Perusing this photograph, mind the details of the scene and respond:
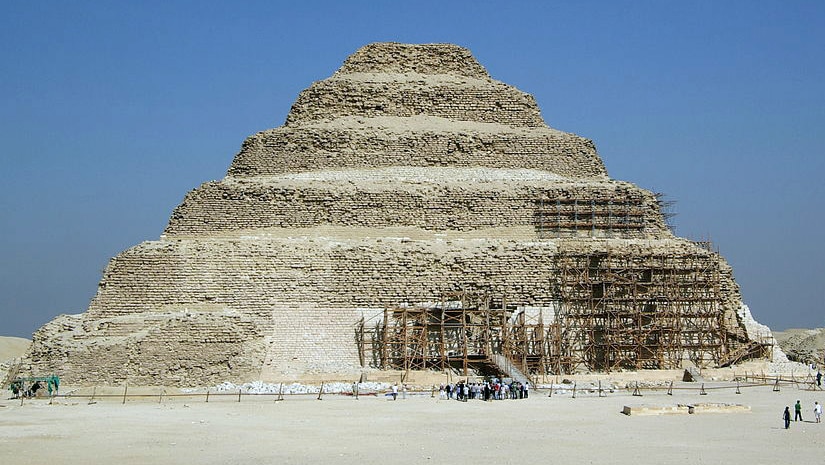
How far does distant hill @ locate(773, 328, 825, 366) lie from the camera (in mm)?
58056

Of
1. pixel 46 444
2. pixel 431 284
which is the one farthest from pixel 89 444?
pixel 431 284

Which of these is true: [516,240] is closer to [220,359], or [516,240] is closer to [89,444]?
[220,359]

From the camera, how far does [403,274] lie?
4356 cm

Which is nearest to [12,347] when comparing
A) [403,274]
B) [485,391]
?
[403,274]

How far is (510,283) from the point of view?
4409 centimetres

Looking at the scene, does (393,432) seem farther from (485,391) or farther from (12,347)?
(12,347)

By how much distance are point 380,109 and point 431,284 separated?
11.2 metres

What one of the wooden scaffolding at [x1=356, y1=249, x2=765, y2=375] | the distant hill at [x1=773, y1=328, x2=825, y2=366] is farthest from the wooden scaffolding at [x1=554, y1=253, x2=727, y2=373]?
the distant hill at [x1=773, y1=328, x2=825, y2=366]

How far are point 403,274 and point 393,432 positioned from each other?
16.1 m

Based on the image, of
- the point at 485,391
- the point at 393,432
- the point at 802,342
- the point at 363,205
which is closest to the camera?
the point at 393,432

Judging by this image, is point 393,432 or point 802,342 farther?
point 802,342

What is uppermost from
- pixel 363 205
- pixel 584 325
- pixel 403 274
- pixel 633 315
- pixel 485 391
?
pixel 363 205

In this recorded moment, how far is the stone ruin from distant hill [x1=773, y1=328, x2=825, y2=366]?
1302 centimetres

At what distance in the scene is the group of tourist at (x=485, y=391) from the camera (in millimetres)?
36844
